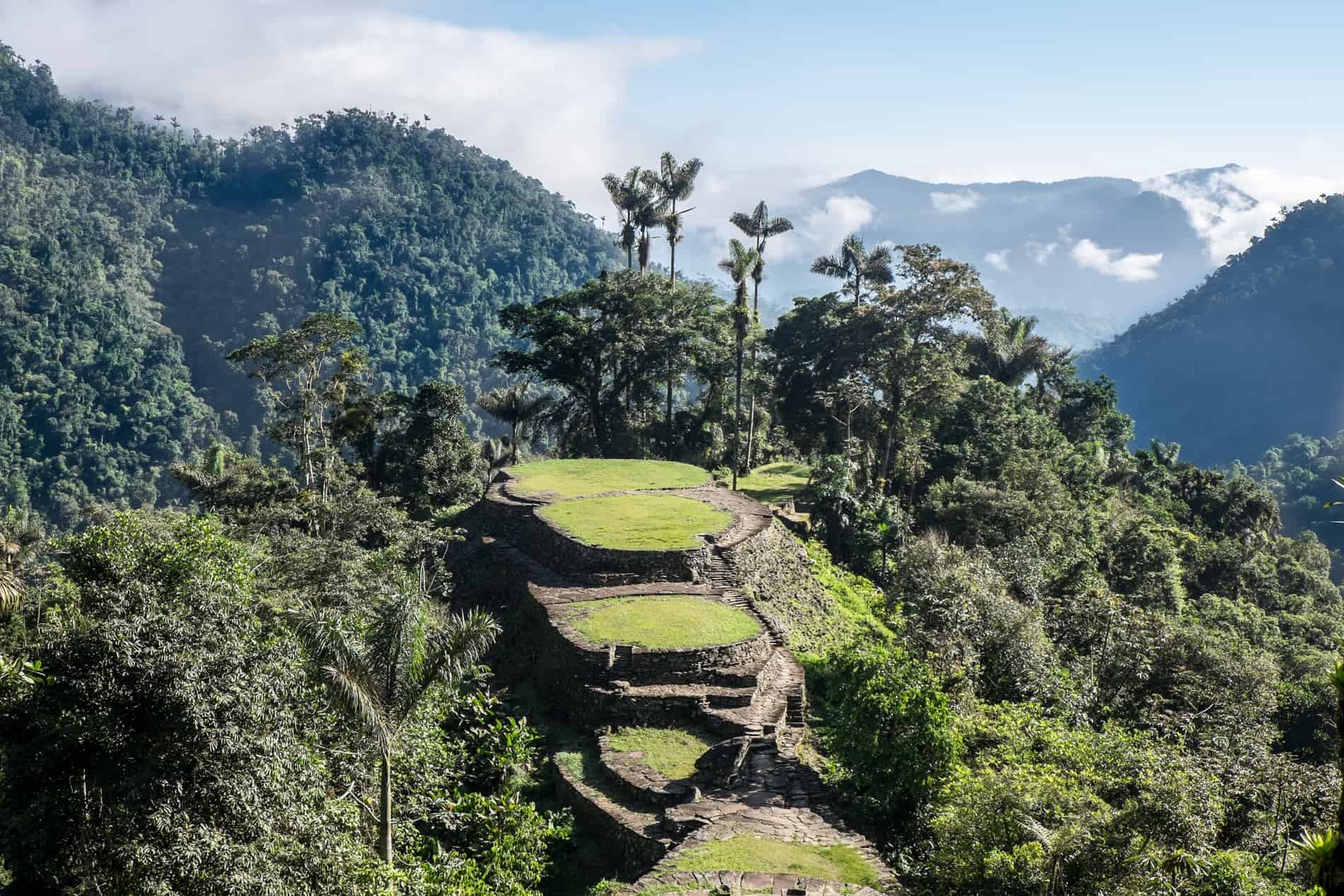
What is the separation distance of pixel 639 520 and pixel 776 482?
41.8 feet

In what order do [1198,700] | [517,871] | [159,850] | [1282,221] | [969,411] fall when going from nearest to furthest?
[159,850] → [517,871] → [1198,700] → [969,411] → [1282,221]

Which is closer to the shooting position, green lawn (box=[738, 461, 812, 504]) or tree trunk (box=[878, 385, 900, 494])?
green lawn (box=[738, 461, 812, 504])

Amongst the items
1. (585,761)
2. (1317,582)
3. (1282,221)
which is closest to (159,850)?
(585,761)

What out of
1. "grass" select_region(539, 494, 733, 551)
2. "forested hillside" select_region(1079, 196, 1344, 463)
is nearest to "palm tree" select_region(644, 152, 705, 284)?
"grass" select_region(539, 494, 733, 551)

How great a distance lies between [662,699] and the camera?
1606 cm

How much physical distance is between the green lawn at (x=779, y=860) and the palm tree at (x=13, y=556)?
1014 cm

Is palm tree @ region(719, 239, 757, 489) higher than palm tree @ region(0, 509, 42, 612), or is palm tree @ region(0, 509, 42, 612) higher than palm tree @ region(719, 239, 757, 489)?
palm tree @ region(719, 239, 757, 489)

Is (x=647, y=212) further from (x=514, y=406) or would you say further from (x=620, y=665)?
(x=620, y=665)

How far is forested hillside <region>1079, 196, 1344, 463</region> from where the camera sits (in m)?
123

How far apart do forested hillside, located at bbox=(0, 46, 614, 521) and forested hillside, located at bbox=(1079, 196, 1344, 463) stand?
8306cm

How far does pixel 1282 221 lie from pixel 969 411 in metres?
121

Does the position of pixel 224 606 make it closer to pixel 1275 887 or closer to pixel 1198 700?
pixel 1275 887

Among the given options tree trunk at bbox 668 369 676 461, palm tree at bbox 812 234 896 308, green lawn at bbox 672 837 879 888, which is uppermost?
palm tree at bbox 812 234 896 308

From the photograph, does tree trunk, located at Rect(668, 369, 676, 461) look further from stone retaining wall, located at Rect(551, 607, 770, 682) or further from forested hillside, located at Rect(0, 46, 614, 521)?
forested hillside, located at Rect(0, 46, 614, 521)
